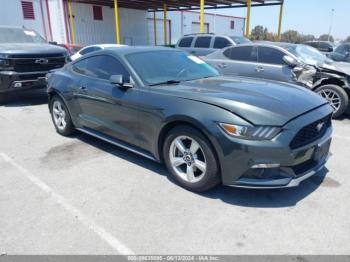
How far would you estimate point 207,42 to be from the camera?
11.9 metres

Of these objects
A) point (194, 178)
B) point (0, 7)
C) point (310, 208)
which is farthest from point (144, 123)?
point (0, 7)

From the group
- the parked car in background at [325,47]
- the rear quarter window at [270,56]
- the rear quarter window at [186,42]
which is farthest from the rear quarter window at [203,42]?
the rear quarter window at [270,56]

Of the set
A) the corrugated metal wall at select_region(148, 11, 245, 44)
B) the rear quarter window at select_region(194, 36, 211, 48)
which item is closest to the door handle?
the rear quarter window at select_region(194, 36, 211, 48)

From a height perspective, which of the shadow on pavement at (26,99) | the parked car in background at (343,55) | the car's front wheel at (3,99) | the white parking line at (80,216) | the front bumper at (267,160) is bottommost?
the shadow on pavement at (26,99)

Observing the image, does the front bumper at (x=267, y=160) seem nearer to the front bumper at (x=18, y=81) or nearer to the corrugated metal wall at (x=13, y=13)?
the front bumper at (x=18, y=81)

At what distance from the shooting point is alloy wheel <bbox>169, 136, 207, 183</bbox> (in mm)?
3279

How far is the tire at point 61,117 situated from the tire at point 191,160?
97.8 inches

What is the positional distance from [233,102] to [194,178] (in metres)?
0.94

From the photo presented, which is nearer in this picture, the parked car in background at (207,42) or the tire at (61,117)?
the tire at (61,117)

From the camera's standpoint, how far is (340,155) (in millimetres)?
4512

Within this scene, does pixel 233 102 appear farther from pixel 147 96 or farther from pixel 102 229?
pixel 102 229

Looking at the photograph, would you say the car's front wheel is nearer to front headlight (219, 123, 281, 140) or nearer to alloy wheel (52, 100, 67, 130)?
alloy wheel (52, 100, 67, 130)

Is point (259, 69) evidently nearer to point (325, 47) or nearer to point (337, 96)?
point (337, 96)

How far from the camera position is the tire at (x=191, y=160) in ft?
10.3
